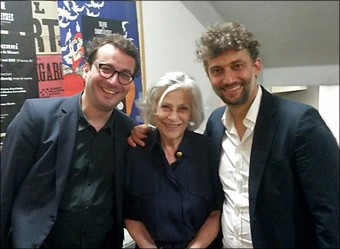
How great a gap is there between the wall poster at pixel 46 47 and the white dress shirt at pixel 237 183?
363 millimetres

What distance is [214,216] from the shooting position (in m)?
1.31

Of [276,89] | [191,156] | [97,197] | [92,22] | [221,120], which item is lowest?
[97,197]

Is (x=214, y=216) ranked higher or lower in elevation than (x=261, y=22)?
lower

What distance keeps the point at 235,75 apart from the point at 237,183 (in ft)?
1.18

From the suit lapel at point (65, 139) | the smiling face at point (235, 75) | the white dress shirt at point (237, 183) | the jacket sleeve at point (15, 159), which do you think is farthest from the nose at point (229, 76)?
the jacket sleeve at point (15, 159)

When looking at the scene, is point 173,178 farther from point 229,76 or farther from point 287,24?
point 287,24

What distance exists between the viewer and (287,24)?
203 centimetres

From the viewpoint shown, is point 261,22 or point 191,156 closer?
point 191,156

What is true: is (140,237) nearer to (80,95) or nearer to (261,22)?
(80,95)

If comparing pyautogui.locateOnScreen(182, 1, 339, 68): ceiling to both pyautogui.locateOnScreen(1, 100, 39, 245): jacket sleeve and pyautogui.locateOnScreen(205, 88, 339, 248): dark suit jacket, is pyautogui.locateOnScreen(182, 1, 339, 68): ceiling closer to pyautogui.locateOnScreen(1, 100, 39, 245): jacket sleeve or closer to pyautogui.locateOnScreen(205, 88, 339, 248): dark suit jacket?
pyautogui.locateOnScreen(205, 88, 339, 248): dark suit jacket

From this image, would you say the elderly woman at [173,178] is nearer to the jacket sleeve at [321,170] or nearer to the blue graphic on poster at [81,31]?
the blue graphic on poster at [81,31]

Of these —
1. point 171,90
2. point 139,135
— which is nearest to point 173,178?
point 139,135

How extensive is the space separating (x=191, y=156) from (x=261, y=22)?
1097mm

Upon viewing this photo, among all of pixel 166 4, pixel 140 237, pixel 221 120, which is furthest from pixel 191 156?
pixel 166 4
